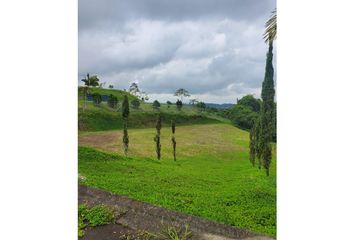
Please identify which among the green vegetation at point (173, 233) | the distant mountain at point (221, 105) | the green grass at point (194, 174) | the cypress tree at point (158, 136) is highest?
the distant mountain at point (221, 105)

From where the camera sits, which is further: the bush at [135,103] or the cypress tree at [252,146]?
the bush at [135,103]

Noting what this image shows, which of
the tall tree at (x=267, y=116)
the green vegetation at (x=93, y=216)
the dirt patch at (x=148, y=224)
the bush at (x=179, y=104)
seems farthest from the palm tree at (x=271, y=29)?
the green vegetation at (x=93, y=216)

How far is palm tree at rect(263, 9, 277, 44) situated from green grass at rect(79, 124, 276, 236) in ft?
2.84

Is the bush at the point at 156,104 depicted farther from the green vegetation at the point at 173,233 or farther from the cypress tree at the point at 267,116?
the green vegetation at the point at 173,233

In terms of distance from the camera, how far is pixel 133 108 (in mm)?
4203

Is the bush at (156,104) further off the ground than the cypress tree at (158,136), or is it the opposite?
the bush at (156,104)

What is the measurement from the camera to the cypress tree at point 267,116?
3.57 m

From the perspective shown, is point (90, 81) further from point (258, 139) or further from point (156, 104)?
point (258, 139)

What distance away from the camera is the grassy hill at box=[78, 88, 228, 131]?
13.2 feet

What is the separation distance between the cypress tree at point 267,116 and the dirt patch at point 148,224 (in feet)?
2.14
